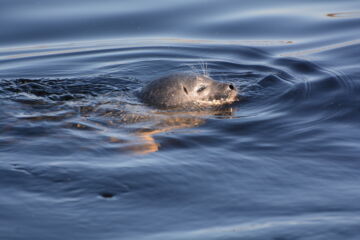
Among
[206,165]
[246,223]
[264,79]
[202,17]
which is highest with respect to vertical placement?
[202,17]

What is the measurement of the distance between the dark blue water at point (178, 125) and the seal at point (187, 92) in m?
0.21

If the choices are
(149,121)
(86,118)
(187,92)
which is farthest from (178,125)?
(86,118)

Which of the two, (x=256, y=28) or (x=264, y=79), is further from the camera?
(x=256, y=28)

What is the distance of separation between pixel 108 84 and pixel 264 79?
6.73 feet

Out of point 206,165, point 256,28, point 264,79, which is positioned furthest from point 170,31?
point 206,165

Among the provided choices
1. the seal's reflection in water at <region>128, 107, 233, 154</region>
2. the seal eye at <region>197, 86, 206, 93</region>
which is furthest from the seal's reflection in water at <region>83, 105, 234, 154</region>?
the seal eye at <region>197, 86, 206, 93</region>

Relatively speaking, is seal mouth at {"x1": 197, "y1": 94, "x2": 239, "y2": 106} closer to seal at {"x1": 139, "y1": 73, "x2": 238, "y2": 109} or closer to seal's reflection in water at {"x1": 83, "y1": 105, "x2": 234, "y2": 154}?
seal at {"x1": 139, "y1": 73, "x2": 238, "y2": 109}

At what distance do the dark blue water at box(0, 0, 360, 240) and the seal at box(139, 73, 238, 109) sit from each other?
212mm

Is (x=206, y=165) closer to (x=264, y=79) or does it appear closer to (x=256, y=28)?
(x=264, y=79)

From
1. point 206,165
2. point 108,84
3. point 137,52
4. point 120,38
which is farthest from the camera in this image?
point 120,38

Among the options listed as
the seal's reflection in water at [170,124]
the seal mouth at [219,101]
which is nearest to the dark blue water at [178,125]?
the seal's reflection in water at [170,124]

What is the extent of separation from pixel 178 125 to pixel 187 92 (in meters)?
0.74

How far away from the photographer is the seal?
22.8 feet

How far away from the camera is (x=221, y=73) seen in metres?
8.34
